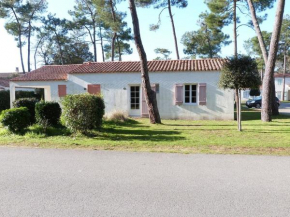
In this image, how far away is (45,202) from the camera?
11.6 feet

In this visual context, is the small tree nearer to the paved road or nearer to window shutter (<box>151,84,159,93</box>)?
the paved road

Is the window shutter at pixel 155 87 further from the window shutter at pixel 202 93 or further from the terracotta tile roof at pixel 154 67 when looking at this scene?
the window shutter at pixel 202 93

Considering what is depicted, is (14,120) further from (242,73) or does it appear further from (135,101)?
(242,73)

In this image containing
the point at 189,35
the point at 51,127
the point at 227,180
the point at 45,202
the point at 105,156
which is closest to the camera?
the point at 45,202

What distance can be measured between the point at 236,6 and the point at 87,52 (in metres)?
25.0

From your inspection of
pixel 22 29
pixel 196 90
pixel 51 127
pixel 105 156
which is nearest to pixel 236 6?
pixel 196 90

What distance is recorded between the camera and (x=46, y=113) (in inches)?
396

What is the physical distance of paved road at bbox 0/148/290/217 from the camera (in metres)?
3.33

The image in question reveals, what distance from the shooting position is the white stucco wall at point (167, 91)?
15.2m

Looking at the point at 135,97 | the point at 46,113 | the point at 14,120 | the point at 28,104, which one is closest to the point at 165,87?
the point at 135,97

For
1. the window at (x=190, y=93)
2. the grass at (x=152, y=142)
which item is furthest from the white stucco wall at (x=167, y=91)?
the grass at (x=152, y=142)

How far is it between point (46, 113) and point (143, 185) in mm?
7171

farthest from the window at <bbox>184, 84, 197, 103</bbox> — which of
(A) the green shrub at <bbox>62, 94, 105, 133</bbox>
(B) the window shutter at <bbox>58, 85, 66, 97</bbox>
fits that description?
(B) the window shutter at <bbox>58, 85, 66, 97</bbox>

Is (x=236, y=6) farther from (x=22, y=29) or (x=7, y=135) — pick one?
(x=22, y=29)
